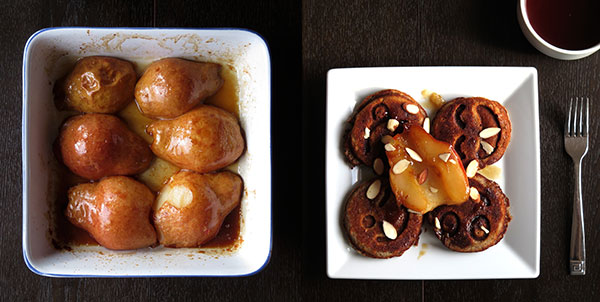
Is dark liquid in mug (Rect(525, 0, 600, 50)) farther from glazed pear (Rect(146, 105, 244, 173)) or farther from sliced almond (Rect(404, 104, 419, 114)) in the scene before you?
glazed pear (Rect(146, 105, 244, 173))

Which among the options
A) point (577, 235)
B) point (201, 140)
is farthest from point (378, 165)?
point (577, 235)

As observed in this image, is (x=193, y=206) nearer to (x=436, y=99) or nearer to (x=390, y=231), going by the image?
(x=390, y=231)

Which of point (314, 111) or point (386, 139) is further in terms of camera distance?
point (314, 111)

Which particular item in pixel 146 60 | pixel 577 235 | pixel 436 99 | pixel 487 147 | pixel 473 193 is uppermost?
pixel 146 60

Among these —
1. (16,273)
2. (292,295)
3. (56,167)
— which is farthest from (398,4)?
(16,273)

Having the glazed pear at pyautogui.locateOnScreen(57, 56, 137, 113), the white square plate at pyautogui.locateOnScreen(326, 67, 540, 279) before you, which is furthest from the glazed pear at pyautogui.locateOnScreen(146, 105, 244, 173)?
the white square plate at pyautogui.locateOnScreen(326, 67, 540, 279)

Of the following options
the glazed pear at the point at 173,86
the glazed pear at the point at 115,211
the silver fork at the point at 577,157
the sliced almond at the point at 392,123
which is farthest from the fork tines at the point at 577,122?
the glazed pear at the point at 115,211

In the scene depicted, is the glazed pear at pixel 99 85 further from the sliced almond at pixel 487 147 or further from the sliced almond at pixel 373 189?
the sliced almond at pixel 487 147
